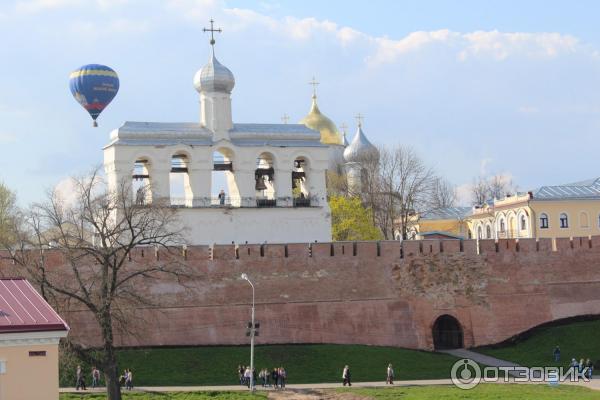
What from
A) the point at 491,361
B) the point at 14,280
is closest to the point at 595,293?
the point at 491,361

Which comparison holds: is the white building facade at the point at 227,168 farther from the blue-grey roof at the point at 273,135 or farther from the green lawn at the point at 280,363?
the green lawn at the point at 280,363

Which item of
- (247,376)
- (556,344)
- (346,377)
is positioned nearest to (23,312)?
(247,376)

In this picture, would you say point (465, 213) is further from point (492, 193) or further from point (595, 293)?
point (595, 293)

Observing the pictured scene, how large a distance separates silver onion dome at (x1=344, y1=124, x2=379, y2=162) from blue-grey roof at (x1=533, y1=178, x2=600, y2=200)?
8381 millimetres

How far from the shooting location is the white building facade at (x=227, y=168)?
132 ft

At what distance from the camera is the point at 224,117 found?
139 feet

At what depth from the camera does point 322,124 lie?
60719 mm

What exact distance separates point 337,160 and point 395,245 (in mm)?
24742

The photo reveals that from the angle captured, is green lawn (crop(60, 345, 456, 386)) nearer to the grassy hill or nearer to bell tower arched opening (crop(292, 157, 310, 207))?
the grassy hill

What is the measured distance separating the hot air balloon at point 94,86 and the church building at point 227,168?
1.74 meters

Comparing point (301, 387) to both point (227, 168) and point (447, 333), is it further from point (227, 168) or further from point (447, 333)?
point (227, 168)

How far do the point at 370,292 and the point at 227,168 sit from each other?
29.8ft

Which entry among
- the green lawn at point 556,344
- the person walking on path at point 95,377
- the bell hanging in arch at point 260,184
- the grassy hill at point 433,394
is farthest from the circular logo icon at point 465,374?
the bell hanging in arch at point 260,184

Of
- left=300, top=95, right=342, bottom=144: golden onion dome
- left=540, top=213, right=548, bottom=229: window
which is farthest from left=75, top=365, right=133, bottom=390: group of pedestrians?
left=300, top=95, right=342, bottom=144: golden onion dome
